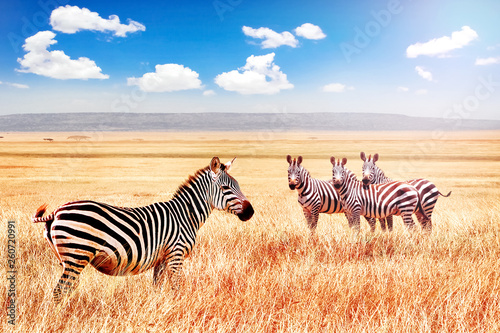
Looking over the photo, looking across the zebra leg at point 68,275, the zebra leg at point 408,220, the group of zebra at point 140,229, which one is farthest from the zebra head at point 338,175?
the zebra leg at point 68,275

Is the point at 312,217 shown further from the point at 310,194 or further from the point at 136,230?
the point at 136,230

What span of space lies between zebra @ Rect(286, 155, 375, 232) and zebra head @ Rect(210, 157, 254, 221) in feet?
11.5

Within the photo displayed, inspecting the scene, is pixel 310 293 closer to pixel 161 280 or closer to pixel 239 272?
pixel 239 272

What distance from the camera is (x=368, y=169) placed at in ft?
30.1

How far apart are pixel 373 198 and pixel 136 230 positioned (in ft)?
19.7

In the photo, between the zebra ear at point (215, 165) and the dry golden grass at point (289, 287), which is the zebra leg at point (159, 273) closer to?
the dry golden grass at point (289, 287)

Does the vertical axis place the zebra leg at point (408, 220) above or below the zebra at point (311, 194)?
below

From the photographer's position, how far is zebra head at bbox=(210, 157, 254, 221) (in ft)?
15.3

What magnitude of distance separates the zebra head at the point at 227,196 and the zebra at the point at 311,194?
3.50 metres

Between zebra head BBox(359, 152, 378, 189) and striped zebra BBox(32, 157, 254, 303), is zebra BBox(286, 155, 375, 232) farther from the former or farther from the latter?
striped zebra BBox(32, 157, 254, 303)

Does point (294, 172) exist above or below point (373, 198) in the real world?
above

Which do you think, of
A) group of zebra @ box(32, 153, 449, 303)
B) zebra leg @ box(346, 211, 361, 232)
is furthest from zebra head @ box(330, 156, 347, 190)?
group of zebra @ box(32, 153, 449, 303)

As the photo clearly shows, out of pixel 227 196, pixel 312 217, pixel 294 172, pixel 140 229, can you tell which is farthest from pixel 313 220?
pixel 140 229

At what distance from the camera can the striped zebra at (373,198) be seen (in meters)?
8.62
